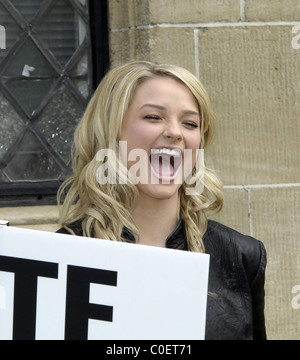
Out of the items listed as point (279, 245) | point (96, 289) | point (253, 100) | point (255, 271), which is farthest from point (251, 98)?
point (96, 289)

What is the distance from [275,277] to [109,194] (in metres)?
1.48

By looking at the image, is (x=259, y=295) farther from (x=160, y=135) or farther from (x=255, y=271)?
(x=160, y=135)

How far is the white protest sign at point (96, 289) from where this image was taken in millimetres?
1886

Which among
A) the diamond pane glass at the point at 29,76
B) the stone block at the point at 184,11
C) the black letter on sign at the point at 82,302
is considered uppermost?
the stone block at the point at 184,11

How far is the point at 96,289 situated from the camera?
190 cm

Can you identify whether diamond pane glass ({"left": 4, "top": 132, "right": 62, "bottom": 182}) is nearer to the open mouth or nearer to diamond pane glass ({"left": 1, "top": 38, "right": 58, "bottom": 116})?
diamond pane glass ({"left": 1, "top": 38, "right": 58, "bottom": 116})

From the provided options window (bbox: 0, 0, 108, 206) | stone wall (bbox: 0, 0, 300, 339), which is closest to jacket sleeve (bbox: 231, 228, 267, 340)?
stone wall (bbox: 0, 0, 300, 339)

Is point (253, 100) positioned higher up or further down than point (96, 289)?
higher up

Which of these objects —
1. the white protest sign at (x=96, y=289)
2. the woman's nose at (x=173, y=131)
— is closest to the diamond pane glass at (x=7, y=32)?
the woman's nose at (x=173, y=131)

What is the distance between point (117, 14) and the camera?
142 inches

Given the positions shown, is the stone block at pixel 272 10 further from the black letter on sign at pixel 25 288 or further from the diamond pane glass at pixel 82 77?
the black letter on sign at pixel 25 288

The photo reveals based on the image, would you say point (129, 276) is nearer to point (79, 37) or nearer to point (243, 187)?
point (243, 187)

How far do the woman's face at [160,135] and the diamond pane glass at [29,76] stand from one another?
149 cm

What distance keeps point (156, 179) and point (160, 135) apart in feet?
0.40
